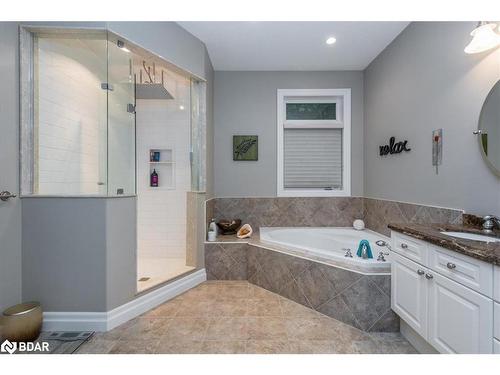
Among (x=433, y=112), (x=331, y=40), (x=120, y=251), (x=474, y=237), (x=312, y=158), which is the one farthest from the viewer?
(x=312, y=158)

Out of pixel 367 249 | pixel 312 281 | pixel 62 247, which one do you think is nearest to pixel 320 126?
pixel 367 249

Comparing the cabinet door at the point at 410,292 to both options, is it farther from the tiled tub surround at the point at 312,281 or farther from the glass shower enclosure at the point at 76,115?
the glass shower enclosure at the point at 76,115

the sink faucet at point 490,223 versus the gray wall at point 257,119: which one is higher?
the gray wall at point 257,119

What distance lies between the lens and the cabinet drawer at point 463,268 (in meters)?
1.03

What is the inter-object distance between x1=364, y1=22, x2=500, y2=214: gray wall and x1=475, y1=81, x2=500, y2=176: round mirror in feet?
0.18

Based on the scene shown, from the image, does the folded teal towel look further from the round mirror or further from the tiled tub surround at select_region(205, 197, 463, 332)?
the round mirror

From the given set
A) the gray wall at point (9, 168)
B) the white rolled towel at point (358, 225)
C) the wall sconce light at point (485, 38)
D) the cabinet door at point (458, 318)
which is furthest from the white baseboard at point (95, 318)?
the wall sconce light at point (485, 38)

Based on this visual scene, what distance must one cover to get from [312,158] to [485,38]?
209 centimetres

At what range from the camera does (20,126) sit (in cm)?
176

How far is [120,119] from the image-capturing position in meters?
2.07

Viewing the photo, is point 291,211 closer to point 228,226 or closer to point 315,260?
point 228,226

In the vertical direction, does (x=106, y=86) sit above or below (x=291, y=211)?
above

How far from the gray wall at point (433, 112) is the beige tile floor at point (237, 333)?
1.26 meters

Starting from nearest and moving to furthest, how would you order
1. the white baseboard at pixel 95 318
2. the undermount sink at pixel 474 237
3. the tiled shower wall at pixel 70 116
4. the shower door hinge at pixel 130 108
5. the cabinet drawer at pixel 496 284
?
1. the cabinet drawer at pixel 496 284
2. the undermount sink at pixel 474 237
3. the white baseboard at pixel 95 318
4. the tiled shower wall at pixel 70 116
5. the shower door hinge at pixel 130 108
